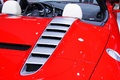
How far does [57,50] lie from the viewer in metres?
2.06

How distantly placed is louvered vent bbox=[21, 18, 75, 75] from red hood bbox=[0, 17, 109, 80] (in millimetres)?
35

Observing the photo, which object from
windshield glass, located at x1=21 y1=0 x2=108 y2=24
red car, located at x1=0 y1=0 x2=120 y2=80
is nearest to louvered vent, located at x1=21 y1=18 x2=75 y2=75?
red car, located at x1=0 y1=0 x2=120 y2=80

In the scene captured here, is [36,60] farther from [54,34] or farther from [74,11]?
[74,11]

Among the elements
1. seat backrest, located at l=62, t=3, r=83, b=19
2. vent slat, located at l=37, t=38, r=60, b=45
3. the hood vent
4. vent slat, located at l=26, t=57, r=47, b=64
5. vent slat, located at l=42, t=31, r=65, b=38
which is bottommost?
vent slat, located at l=26, t=57, r=47, b=64

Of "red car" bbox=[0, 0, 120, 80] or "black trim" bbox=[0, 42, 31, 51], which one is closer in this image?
"red car" bbox=[0, 0, 120, 80]

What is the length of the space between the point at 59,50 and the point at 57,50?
0.05ft

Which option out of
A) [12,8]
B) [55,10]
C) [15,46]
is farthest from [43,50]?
[55,10]

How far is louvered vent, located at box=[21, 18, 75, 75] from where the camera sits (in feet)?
6.35

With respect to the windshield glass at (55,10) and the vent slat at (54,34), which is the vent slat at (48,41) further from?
the windshield glass at (55,10)

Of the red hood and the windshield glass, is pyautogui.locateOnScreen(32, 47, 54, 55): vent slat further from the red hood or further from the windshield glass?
the windshield glass

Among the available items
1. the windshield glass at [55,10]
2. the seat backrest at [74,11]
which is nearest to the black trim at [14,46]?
the seat backrest at [74,11]

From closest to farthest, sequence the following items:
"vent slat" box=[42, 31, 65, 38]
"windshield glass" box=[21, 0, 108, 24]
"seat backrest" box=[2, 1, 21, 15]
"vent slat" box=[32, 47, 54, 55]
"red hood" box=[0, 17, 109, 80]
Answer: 1. "red hood" box=[0, 17, 109, 80]
2. "vent slat" box=[32, 47, 54, 55]
3. "vent slat" box=[42, 31, 65, 38]
4. "seat backrest" box=[2, 1, 21, 15]
5. "windshield glass" box=[21, 0, 108, 24]

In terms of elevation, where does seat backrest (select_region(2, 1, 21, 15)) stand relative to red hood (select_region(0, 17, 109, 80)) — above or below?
above

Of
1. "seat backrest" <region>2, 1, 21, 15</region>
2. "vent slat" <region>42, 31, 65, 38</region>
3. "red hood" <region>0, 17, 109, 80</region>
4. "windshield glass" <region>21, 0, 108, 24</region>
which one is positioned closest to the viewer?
"red hood" <region>0, 17, 109, 80</region>
